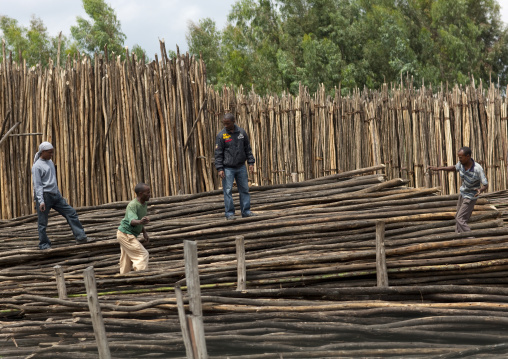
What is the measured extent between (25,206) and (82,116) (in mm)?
1332

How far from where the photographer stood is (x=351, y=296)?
5961mm

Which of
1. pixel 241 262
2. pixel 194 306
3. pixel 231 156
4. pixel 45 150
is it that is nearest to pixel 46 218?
pixel 45 150

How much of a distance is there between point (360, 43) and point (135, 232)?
19.5 meters

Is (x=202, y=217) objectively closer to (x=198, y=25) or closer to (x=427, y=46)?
(x=427, y=46)

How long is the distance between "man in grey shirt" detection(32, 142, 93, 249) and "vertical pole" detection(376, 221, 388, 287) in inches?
124

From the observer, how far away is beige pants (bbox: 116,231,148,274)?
6773 mm

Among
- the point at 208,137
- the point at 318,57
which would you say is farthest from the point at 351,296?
the point at 318,57

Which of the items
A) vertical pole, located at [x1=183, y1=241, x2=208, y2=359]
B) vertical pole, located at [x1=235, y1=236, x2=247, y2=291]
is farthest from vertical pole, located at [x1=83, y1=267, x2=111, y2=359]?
vertical pole, located at [x1=235, y1=236, x2=247, y2=291]

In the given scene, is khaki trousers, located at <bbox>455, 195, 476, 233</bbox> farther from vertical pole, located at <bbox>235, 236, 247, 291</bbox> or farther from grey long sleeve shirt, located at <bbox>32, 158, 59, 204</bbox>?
grey long sleeve shirt, located at <bbox>32, 158, 59, 204</bbox>

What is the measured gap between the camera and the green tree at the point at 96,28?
2867 cm

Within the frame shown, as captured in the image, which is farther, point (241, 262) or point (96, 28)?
point (96, 28)

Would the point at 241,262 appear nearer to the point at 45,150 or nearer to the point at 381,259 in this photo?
the point at 381,259

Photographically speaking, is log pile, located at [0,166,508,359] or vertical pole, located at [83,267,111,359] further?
log pile, located at [0,166,508,359]

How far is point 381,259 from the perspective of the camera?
19.7 ft
